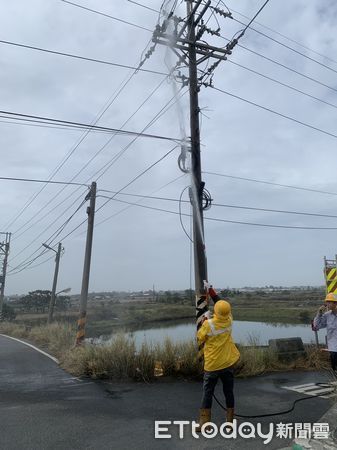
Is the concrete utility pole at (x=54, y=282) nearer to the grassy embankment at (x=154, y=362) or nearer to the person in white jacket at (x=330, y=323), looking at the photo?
the grassy embankment at (x=154, y=362)

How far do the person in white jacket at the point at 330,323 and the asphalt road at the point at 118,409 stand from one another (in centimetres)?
91

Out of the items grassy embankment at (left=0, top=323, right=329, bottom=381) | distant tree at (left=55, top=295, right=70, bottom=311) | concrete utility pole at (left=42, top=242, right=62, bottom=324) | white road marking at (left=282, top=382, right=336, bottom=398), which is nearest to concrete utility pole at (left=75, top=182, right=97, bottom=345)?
grassy embankment at (left=0, top=323, right=329, bottom=381)

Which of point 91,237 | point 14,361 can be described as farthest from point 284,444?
point 91,237

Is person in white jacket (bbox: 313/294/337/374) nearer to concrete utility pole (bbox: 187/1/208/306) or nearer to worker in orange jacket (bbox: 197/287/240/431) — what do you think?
worker in orange jacket (bbox: 197/287/240/431)

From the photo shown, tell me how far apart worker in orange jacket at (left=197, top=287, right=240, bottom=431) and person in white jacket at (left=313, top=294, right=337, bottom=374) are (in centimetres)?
276

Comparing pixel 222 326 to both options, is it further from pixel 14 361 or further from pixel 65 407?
pixel 14 361

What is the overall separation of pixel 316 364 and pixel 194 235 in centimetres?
528

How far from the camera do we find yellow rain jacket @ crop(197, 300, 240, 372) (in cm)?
604

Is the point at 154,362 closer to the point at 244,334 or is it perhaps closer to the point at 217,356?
the point at 217,356

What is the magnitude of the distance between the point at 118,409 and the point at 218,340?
2.73 m

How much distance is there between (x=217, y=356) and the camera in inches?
237

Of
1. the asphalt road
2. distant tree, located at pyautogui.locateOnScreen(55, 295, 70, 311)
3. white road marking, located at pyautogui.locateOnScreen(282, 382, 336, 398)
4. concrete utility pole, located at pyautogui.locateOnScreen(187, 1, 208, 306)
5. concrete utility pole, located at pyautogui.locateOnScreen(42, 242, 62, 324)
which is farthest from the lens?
distant tree, located at pyautogui.locateOnScreen(55, 295, 70, 311)

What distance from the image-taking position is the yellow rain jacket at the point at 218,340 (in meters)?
6.04

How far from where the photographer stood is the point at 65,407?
779cm
